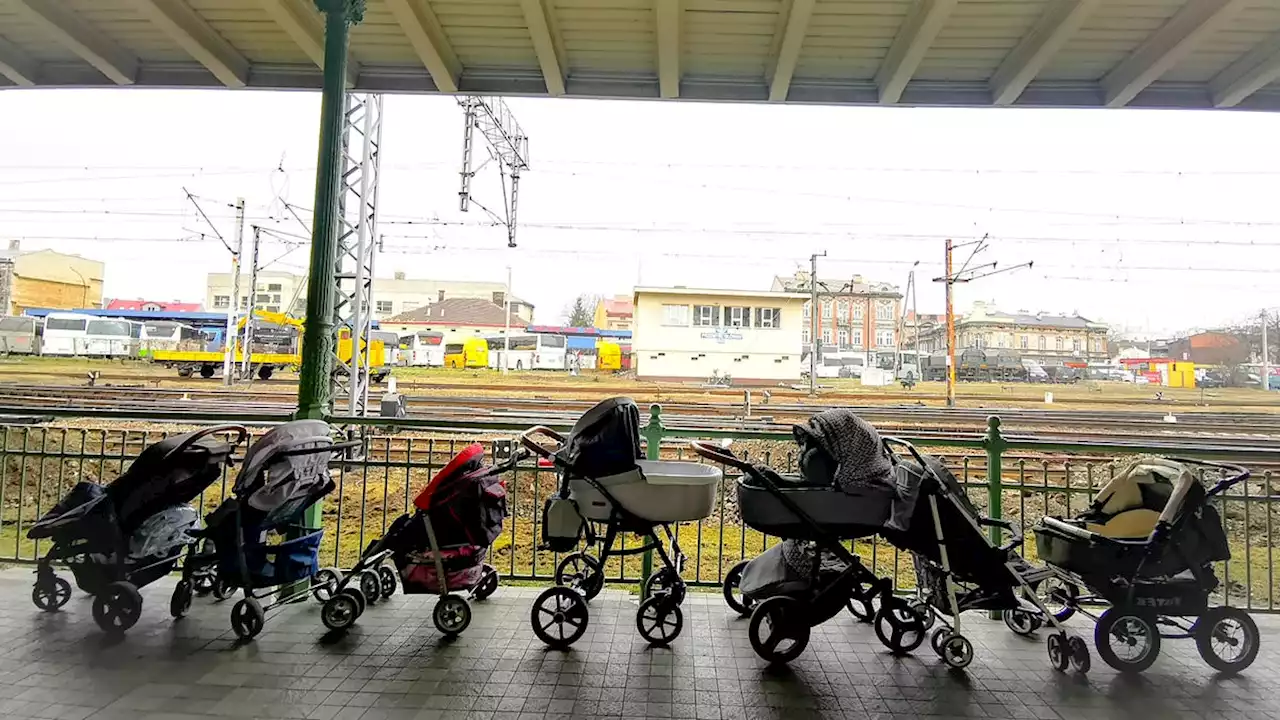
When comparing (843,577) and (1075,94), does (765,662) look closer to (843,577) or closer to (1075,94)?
(843,577)

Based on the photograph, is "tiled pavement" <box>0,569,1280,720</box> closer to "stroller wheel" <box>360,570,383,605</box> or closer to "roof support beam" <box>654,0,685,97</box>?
"stroller wheel" <box>360,570,383,605</box>

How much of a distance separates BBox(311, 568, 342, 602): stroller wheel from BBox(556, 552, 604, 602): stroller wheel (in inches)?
50.9

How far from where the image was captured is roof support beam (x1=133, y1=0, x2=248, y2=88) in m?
3.84

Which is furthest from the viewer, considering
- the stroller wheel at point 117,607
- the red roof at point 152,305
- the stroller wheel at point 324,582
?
the red roof at point 152,305

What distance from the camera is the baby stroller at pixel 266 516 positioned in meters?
3.10

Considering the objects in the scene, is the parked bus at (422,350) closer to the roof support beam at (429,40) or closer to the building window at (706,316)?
the building window at (706,316)

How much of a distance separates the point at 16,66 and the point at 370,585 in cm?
487

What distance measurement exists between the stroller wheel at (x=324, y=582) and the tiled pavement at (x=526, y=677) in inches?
6.9

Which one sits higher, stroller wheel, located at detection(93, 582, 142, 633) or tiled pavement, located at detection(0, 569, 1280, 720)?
stroller wheel, located at detection(93, 582, 142, 633)

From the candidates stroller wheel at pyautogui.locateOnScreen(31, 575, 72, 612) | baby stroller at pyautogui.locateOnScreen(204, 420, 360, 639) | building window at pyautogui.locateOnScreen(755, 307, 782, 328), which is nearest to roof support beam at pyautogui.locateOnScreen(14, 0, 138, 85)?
baby stroller at pyautogui.locateOnScreen(204, 420, 360, 639)

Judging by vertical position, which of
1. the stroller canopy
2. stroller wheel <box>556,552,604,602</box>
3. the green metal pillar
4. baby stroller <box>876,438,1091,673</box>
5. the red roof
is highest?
the red roof

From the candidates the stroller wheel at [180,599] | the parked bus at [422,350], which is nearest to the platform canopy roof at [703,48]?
the stroller wheel at [180,599]

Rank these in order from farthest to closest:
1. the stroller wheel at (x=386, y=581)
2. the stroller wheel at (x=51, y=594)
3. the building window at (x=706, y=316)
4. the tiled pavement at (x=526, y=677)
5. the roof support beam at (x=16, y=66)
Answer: the building window at (x=706, y=316) < the roof support beam at (x=16, y=66) < the stroller wheel at (x=386, y=581) < the stroller wheel at (x=51, y=594) < the tiled pavement at (x=526, y=677)

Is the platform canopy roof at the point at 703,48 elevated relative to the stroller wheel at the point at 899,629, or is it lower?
elevated
